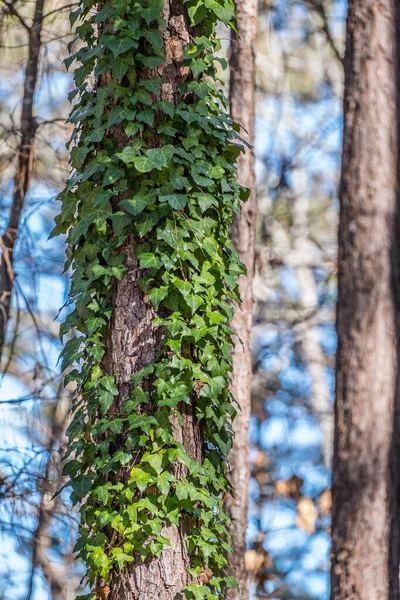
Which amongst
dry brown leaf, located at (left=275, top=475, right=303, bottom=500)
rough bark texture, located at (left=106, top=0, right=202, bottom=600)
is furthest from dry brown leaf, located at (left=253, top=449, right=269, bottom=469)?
rough bark texture, located at (left=106, top=0, right=202, bottom=600)

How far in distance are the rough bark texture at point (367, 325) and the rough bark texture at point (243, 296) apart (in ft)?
2.29

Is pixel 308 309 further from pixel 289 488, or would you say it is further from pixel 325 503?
pixel 325 503

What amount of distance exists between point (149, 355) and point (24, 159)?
3839 mm

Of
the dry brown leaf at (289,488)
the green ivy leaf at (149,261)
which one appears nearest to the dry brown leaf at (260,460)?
the dry brown leaf at (289,488)

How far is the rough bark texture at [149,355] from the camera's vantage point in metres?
2.92

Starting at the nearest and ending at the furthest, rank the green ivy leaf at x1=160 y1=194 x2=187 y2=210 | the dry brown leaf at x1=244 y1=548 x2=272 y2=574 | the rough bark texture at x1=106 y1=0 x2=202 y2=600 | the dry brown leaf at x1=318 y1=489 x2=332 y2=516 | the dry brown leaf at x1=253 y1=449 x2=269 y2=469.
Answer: the rough bark texture at x1=106 y1=0 x2=202 y2=600 < the green ivy leaf at x1=160 y1=194 x2=187 y2=210 < the dry brown leaf at x1=244 y1=548 x2=272 y2=574 < the dry brown leaf at x1=318 y1=489 x2=332 y2=516 < the dry brown leaf at x1=253 y1=449 x2=269 y2=469

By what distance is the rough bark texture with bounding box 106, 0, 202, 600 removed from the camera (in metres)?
2.92

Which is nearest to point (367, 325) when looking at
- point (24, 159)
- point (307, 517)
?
point (24, 159)

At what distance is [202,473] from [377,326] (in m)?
4.14

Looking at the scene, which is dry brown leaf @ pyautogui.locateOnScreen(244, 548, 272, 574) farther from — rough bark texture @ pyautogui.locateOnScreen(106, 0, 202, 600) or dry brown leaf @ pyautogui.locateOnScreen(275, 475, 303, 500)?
rough bark texture @ pyautogui.locateOnScreen(106, 0, 202, 600)

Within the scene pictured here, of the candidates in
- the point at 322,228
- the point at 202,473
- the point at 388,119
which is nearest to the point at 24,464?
the point at 202,473

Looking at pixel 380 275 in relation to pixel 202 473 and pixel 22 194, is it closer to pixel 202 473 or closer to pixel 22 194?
pixel 22 194

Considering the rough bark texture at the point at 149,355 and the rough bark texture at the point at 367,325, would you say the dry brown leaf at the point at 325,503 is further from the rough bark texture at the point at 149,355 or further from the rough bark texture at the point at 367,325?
the rough bark texture at the point at 149,355

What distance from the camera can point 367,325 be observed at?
6.91 meters
